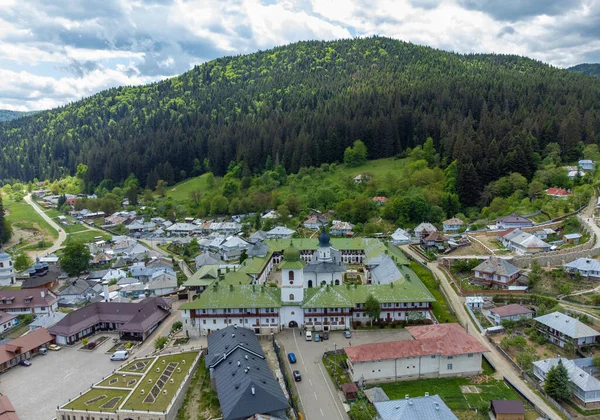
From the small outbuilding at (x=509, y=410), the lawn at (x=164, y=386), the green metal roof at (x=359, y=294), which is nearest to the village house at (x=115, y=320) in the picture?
the lawn at (x=164, y=386)

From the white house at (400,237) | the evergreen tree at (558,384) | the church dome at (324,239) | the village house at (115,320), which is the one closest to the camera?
the evergreen tree at (558,384)

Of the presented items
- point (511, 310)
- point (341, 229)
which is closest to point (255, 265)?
point (341, 229)

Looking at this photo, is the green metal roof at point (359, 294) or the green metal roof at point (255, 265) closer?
the green metal roof at point (359, 294)

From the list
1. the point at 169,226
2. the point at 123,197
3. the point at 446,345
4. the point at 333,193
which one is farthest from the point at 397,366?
the point at 123,197

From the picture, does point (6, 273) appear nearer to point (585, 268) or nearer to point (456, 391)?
point (456, 391)

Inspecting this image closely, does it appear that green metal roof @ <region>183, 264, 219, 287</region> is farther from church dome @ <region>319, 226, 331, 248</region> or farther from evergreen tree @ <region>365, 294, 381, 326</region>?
evergreen tree @ <region>365, 294, 381, 326</region>

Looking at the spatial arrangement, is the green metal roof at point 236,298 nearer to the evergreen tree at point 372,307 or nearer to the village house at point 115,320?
the village house at point 115,320

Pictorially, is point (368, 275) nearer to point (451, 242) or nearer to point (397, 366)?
point (451, 242)
